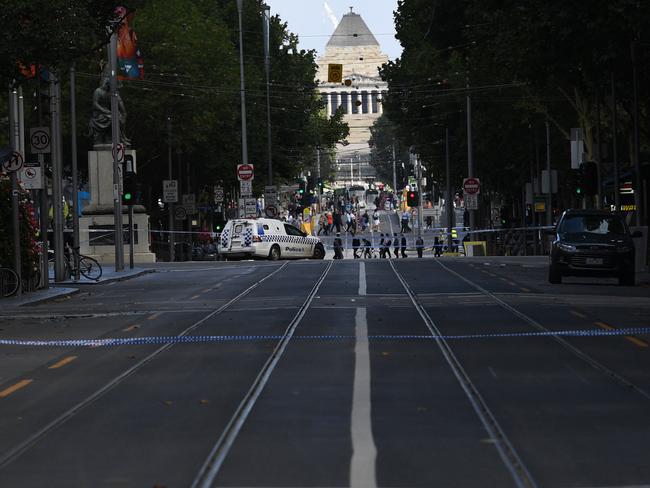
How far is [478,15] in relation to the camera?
142 feet

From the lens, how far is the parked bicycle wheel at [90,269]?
40916 mm

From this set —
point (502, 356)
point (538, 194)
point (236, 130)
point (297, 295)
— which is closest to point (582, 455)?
point (502, 356)

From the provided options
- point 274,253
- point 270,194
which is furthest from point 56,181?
point 270,194

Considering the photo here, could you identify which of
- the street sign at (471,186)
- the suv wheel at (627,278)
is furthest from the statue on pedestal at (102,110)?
the suv wheel at (627,278)

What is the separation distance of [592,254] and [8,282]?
1256 centimetres

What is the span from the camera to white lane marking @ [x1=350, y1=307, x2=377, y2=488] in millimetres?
9156

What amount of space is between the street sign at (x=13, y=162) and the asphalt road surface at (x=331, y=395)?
190 inches

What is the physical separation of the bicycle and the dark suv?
1256 cm

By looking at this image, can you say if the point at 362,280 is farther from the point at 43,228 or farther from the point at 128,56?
the point at 128,56

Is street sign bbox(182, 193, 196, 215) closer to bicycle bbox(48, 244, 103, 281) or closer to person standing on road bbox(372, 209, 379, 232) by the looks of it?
bicycle bbox(48, 244, 103, 281)

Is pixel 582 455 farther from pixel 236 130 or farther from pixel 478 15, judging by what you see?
pixel 236 130

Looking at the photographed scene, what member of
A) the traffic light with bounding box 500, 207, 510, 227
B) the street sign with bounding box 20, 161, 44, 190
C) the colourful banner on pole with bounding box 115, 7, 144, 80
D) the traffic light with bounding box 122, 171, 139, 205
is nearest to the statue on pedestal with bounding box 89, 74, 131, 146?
the colourful banner on pole with bounding box 115, 7, 144, 80

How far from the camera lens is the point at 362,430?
11.0 meters

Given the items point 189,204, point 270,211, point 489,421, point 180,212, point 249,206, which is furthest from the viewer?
point 270,211
